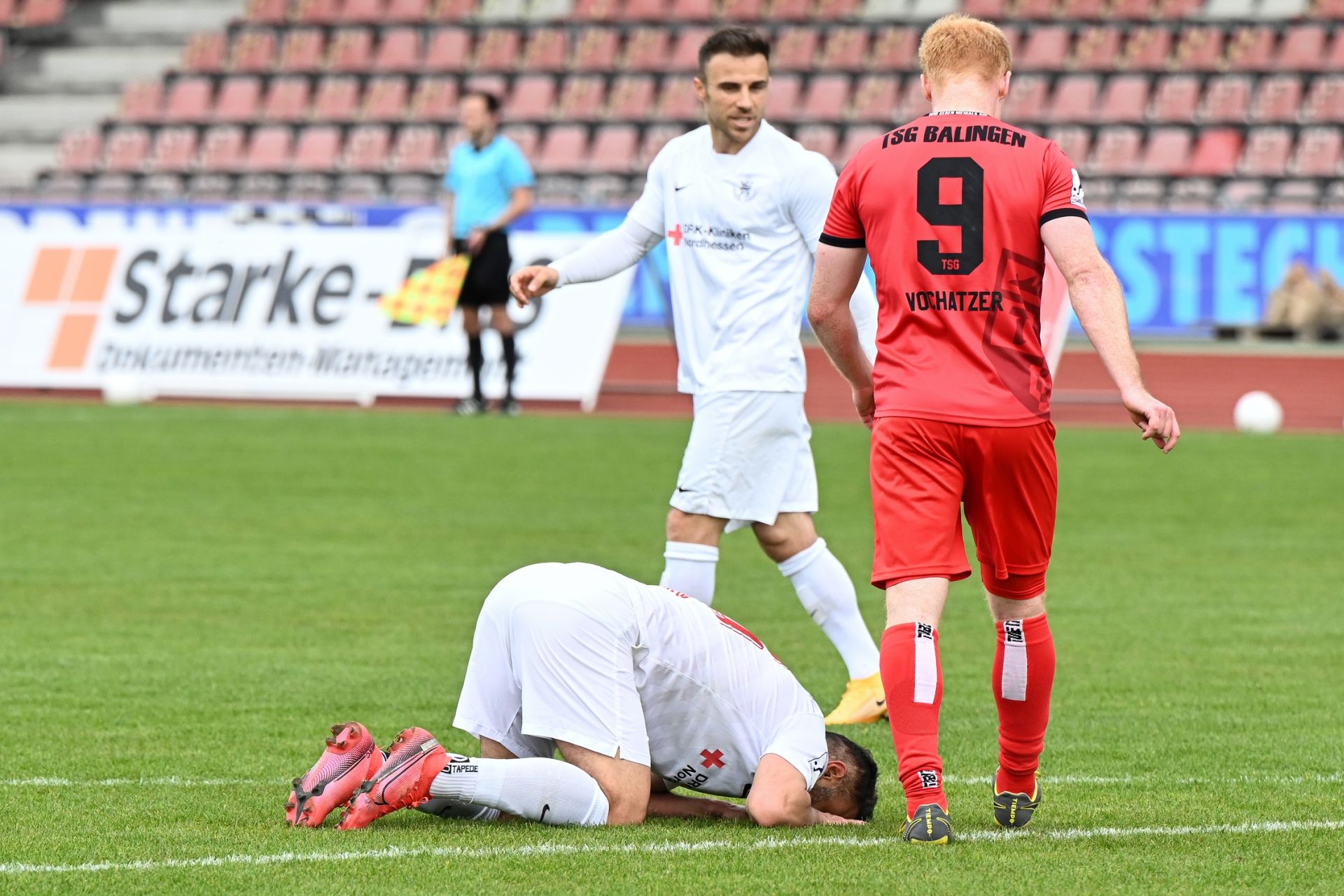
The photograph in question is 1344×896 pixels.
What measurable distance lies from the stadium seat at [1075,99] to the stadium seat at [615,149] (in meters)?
5.36

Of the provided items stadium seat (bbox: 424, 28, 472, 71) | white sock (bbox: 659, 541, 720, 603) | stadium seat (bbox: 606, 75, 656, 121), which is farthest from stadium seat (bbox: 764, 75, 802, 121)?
white sock (bbox: 659, 541, 720, 603)

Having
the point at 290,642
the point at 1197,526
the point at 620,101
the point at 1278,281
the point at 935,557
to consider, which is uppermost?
the point at 620,101

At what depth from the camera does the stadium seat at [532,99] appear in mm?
28016

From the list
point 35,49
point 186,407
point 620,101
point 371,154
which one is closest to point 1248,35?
point 620,101

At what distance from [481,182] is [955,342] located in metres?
12.6

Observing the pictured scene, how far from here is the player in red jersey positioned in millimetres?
4609

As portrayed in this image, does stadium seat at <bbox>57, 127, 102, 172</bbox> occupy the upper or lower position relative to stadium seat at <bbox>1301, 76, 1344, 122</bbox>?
lower

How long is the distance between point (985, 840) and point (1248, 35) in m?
22.7

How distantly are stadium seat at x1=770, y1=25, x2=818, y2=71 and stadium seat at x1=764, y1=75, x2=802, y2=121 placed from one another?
378mm

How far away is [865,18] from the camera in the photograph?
92.1ft

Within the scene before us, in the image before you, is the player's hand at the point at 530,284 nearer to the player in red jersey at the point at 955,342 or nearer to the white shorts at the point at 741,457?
the white shorts at the point at 741,457

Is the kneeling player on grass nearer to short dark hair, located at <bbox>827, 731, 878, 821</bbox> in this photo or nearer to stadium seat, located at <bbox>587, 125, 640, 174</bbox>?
short dark hair, located at <bbox>827, 731, 878, 821</bbox>

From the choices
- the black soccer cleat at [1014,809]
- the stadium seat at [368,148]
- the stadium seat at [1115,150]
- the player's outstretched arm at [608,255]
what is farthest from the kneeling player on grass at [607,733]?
the stadium seat at [368,148]

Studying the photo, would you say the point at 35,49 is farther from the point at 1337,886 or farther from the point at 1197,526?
the point at 1337,886
